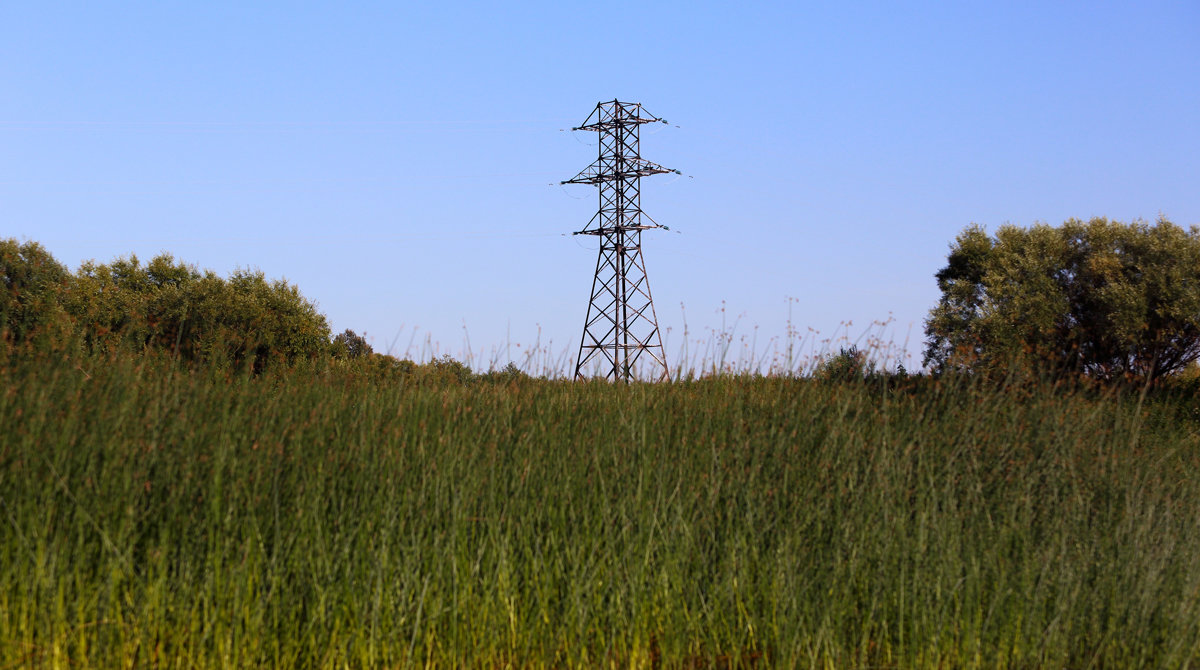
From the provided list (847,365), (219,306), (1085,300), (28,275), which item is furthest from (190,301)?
(1085,300)

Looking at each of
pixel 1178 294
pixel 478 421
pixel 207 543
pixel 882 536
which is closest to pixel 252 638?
pixel 207 543

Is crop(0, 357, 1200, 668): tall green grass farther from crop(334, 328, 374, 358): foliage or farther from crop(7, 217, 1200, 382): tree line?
crop(334, 328, 374, 358): foliage

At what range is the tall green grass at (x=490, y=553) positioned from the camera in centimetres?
414

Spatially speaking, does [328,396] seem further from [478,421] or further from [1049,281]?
[1049,281]

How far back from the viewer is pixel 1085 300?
880 inches

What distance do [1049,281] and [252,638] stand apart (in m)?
22.4

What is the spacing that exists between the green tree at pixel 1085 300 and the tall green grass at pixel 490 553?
15.7 metres

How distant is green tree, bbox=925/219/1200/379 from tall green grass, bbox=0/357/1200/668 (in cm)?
1568

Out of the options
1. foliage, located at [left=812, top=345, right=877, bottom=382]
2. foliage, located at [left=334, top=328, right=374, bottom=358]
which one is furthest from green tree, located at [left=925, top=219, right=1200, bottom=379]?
foliage, located at [left=334, top=328, right=374, bottom=358]

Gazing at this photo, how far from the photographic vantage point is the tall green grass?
13.6 ft

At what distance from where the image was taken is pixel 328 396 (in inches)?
249

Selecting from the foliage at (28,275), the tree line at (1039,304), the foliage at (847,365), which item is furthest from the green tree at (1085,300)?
the foliage at (28,275)

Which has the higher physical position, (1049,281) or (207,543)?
(1049,281)

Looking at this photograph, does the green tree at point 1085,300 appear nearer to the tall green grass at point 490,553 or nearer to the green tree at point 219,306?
the tall green grass at point 490,553
